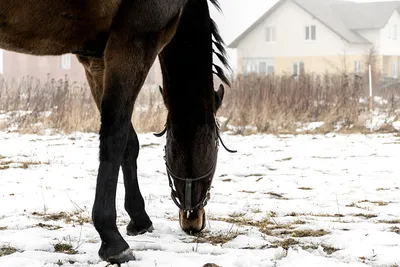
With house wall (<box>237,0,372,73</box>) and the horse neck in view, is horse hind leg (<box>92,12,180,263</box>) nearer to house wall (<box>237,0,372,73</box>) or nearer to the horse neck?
the horse neck

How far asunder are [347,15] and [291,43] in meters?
5.04

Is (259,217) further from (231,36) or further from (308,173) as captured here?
(231,36)

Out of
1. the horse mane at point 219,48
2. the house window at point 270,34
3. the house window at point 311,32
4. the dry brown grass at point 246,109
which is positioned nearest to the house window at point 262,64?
the house window at point 270,34

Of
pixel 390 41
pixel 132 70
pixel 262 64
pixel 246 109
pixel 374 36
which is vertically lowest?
pixel 246 109

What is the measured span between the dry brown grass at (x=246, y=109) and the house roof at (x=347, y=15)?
28.1m

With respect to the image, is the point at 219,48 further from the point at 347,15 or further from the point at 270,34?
the point at 347,15

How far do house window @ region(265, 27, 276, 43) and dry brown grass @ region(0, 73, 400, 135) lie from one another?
30.9 m

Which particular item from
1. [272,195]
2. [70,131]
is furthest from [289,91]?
[272,195]

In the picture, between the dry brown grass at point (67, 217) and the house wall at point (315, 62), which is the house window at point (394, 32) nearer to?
the house wall at point (315, 62)

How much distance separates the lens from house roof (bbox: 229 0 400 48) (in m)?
41.3

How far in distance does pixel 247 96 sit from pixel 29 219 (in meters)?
8.58

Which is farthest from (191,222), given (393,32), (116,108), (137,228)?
(393,32)

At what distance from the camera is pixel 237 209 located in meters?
4.81

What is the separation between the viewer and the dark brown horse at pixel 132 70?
9.66 ft
